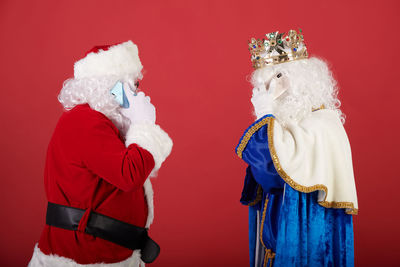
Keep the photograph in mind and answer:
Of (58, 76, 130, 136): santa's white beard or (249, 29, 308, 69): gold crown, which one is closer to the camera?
(58, 76, 130, 136): santa's white beard

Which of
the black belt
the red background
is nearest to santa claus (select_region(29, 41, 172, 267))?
the black belt

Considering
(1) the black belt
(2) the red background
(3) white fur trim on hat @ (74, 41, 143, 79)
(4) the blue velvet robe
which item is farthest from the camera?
(2) the red background

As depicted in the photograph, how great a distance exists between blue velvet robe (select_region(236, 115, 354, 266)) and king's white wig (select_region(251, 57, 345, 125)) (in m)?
0.23

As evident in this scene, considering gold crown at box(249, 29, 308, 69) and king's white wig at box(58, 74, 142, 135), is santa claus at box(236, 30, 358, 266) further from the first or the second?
king's white wig at box(58, 74, 142, 135)

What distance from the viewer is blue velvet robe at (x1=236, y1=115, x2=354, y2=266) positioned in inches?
90.2

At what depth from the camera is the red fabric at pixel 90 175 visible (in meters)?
2.09

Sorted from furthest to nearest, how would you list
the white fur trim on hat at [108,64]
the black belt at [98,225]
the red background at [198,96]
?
1. the red background at [198,96]
2. the white fur trim on hat at [108,64]
3. the black belt at [98,225]

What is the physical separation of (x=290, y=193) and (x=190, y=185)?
94.0 inches

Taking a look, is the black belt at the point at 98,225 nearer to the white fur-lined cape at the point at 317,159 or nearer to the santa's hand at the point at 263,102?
the white fur-lined cape at the point at 317,159

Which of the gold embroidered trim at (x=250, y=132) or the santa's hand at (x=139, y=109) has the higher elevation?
the santa's hand at (x=139, y=109)

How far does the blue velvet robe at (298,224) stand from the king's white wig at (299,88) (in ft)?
0.74

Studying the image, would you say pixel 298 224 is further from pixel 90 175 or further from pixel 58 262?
pixel 58 262

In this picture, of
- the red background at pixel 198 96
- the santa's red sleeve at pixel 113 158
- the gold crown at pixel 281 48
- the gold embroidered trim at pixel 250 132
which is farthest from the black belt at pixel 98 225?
the red background at pixel 198 96

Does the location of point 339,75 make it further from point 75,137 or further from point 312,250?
point 75,137
